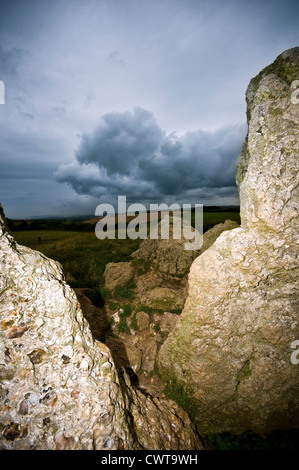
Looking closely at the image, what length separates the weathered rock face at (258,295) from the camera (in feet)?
13.6

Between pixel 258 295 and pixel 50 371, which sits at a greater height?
pixel 258 295

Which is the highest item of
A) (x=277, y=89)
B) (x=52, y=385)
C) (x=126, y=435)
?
(x=277, y=89)

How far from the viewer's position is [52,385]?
3051 millimetres

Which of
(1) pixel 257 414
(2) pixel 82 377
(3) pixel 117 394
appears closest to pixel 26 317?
(2) pixel 82 377

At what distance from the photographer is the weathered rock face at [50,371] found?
9.36 ft

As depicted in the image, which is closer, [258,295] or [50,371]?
[50,371]

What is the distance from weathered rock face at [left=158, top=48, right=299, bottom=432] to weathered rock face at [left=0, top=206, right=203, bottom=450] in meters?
2.02

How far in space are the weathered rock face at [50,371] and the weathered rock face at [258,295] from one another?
2024 mm

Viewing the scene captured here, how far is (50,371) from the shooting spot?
3105mm

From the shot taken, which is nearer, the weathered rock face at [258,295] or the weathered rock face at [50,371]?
the weathered rock face at [50,371]

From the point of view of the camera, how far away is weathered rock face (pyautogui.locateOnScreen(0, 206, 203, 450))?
112 inches

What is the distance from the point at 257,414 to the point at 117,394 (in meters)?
3.54

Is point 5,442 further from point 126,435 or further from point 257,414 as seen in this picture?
point 257,414

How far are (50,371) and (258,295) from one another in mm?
4364
